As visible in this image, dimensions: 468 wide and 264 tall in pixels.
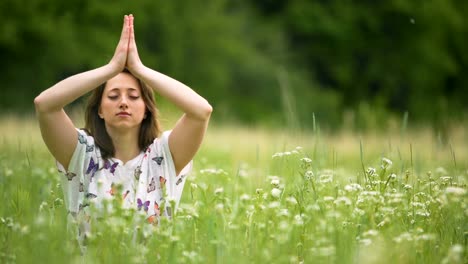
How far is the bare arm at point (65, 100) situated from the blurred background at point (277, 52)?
1831 centimetres

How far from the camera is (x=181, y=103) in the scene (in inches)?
146

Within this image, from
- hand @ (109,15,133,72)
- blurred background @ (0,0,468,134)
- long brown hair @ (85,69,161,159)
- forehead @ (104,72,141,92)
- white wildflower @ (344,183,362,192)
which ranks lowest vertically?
white wildflower @ (344,183,362,192)

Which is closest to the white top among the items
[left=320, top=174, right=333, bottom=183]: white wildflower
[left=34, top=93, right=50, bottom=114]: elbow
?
[left=34, top=93, right=50, bottom=114]: elbow

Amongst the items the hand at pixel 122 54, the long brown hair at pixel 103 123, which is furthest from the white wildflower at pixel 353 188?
the hand at pixel 122 54

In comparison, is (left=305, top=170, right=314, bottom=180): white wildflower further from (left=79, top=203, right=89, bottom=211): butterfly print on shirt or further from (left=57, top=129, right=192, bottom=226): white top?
(left=79, top=203, right=89, bottom=211): butterfly print on shirt

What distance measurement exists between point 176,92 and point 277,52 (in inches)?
958

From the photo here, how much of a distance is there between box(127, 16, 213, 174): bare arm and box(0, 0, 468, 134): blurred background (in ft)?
60.1

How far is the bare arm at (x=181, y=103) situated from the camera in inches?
145

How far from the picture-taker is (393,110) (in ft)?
96.2

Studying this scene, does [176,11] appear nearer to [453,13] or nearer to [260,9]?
[260,9]

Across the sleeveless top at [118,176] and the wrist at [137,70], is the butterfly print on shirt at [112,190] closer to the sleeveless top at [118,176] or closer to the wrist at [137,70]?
the sleeveless top at [118,176]

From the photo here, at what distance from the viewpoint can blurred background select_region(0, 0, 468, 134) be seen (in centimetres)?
2220

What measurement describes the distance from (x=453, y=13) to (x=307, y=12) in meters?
5.26

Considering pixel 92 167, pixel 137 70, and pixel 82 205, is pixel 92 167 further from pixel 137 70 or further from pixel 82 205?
pixel 137 70
